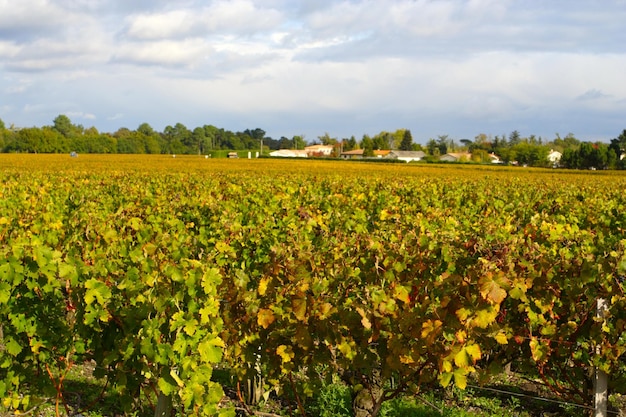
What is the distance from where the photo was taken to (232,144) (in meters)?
190

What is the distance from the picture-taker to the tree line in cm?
8600

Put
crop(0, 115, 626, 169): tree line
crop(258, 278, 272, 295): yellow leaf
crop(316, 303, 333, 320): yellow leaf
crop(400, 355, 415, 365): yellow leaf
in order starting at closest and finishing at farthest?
crop(400, 355, 415, 365): yellow leaf < crop(316, 303, 333, 320): yellow leaf < crop(258, 278, 272, 295): yellow leaf < crop(0, 115, 626, 169): tree line

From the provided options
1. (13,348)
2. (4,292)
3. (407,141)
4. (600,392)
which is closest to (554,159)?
(407,141)

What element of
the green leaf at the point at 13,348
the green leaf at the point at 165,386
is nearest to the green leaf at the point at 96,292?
the green leaf at the point at 165,386

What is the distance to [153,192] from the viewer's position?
11781mm

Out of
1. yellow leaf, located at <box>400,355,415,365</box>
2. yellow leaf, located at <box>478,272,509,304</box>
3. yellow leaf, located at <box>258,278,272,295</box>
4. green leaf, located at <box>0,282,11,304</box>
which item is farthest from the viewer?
yellow leaf, located at <box>258,278,272,295</box>

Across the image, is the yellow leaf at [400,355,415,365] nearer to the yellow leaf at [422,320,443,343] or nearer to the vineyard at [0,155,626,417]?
the vineyard at [0,155,626,417]

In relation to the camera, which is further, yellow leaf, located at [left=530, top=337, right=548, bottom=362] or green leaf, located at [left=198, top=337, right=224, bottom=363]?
yellow leaf, located at [left=530, top=337, right=548, bottom=362]

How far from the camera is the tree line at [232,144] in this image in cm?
Result: 8600

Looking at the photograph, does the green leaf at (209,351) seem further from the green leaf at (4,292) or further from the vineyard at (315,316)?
the green leaf at (4,292)

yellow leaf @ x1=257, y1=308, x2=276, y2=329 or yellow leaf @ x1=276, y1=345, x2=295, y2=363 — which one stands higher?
yellow leaf @ x1=257, y1=308, x2=276, y2=329

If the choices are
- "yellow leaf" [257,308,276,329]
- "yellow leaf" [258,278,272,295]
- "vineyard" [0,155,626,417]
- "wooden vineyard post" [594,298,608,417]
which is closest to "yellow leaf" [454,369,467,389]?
"vineyard" [0,155,626,417]

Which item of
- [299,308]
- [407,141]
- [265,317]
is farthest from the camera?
[407,141]

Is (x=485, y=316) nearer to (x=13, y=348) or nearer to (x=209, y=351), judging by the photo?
(x=209, y=351)
